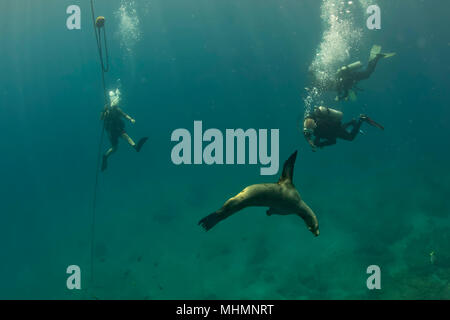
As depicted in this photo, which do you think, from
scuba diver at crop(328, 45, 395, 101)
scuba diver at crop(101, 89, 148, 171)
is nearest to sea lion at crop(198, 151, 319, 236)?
scuba diver at crop(328, 45, 395, 101)

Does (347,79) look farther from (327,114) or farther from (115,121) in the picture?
(115,121)

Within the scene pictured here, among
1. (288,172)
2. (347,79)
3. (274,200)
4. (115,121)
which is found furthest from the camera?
(115,121)

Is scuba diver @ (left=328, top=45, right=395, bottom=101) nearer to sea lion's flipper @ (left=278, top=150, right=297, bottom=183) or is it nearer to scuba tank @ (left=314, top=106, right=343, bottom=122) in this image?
scuba tank @ (left=314, top=106, right=343, bottom=122)

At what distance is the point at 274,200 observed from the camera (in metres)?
4.16

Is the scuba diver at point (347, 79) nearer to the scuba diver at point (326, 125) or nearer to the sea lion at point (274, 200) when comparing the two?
the scuba diver at point (326, 125)

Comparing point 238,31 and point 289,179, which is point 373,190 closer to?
point 289,179

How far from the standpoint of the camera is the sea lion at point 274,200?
3668 millimetres

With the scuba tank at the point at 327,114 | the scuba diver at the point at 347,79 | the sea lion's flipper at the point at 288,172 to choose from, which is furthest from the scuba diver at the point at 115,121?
the sea lion's flipper at the point at 288,172

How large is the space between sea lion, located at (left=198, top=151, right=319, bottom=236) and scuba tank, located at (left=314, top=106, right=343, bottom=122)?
3654 mm

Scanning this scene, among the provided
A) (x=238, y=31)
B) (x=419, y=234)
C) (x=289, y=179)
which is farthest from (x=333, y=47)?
(x=238, y=31)

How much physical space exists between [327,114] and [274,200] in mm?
4391

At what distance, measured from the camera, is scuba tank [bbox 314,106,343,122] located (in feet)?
25.1

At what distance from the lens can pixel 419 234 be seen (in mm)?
17812

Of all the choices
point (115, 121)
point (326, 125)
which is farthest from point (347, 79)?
point (115, 121)
